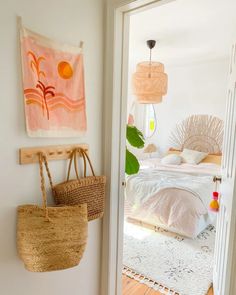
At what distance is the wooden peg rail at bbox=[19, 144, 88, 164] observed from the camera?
1.08 meters

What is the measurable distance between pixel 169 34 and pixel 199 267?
281 cm

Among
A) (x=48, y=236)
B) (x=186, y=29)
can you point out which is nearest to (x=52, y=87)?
(x=48, y=236)

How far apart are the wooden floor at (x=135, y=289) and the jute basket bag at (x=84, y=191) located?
3.20ft

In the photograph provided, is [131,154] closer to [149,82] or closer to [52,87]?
[52,87]

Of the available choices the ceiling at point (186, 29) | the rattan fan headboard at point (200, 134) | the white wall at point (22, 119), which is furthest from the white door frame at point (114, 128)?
the rattan fan headboard at point (200, 134)

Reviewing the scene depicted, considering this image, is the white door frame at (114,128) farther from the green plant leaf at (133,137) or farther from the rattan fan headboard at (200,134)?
the rattan fan headboard at (200,134)

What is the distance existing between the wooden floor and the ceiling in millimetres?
2070

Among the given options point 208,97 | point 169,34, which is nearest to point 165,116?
point 208,97

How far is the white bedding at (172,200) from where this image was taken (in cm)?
264

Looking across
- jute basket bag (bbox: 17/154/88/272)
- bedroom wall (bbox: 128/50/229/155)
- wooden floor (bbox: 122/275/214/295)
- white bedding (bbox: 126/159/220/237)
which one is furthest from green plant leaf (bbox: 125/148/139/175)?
bedroom wall (bbox: 128/50/229/155)

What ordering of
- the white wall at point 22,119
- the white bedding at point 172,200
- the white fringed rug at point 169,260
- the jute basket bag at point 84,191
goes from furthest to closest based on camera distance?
the white bedding at point 172,200 < the white fringed rug at point 169,260 < the jute basket bag at point 84,191 < the white wall at point 22,119

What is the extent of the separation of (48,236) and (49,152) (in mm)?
416

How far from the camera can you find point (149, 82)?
108 inches

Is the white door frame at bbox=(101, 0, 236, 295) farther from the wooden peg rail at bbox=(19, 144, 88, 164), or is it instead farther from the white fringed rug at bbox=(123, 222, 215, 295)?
the white fringed rug at bbox=(123, 222, 215, 295)
